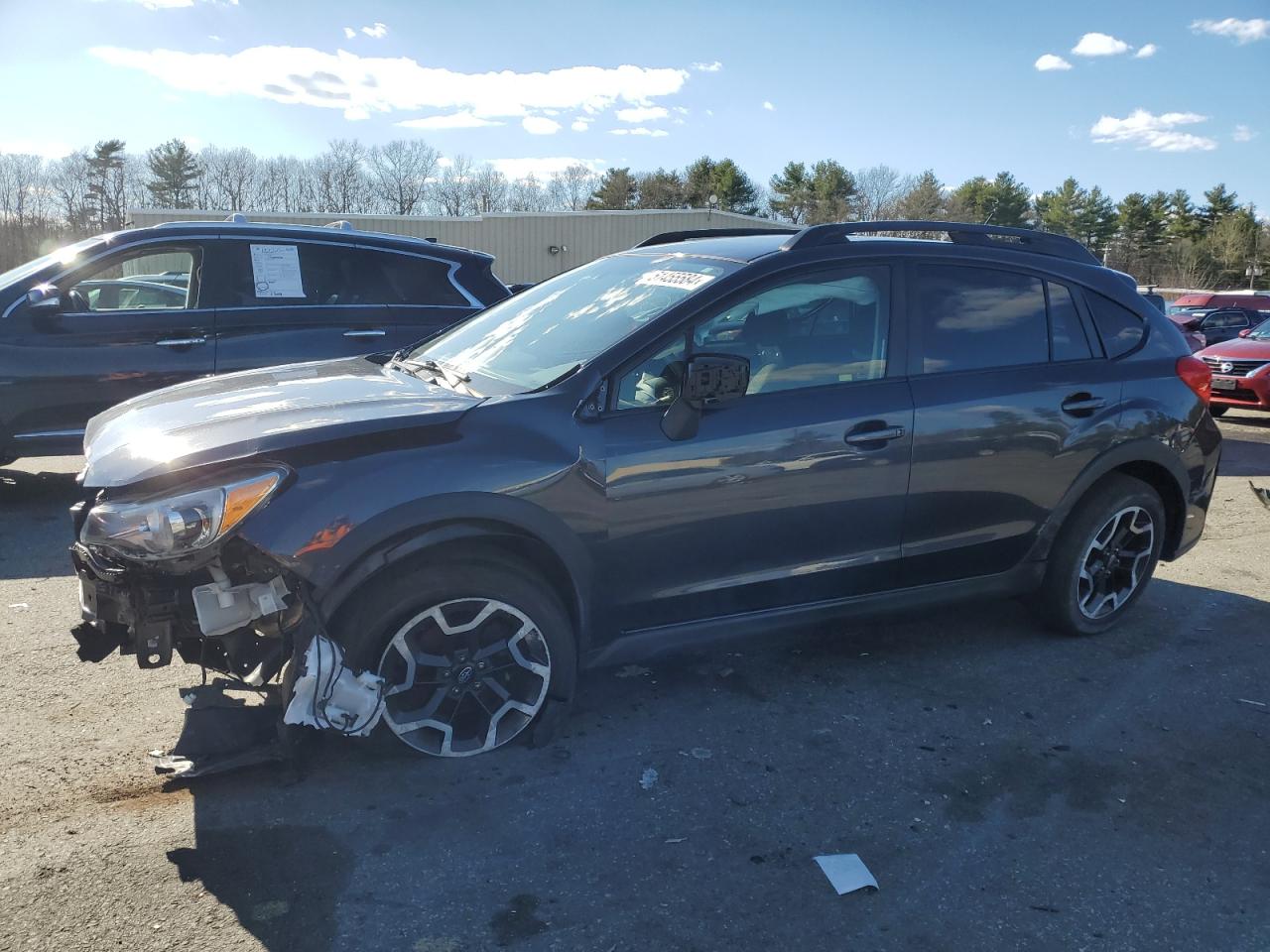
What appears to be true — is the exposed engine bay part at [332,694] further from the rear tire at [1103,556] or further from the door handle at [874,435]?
the rear tire at [1103,556]

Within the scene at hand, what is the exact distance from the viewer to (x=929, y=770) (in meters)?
3.43

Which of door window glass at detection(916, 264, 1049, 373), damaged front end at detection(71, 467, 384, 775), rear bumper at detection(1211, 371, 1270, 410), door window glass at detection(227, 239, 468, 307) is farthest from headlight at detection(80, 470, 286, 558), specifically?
rear bumper at detection(1211, 371, 1270, 410)

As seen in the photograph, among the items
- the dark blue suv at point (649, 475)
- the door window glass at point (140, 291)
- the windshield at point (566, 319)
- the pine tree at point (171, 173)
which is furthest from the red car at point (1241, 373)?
the pine tree at point (171, 173)

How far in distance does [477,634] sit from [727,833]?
102 cm

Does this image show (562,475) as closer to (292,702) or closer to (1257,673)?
(292,702)

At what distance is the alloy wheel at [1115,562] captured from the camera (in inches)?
180

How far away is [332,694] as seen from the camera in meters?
2.95

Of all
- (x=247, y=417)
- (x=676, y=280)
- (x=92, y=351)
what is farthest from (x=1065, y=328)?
(x=92, y=351)

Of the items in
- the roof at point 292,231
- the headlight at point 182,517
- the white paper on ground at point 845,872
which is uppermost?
the roof at point 292,231

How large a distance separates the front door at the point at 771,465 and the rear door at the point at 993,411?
159 millimetres

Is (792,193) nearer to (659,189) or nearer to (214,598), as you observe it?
(659,189)

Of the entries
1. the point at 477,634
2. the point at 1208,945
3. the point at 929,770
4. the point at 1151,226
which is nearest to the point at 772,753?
the point at 929,770

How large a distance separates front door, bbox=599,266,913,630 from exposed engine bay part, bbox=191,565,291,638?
1073mm

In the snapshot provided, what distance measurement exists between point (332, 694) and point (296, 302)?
479 cm
